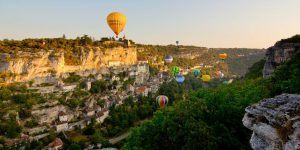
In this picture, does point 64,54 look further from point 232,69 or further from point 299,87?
point 232,69

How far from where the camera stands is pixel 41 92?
99.6 feet

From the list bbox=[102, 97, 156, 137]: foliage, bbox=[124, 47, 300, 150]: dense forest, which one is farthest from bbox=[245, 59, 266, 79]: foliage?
bbox=[102, 97, 156, 137]: foliage

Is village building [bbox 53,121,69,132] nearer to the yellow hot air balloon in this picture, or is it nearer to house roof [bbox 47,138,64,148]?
house roof [bbox 47,138,64,148]

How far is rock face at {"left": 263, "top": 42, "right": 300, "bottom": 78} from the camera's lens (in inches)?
680

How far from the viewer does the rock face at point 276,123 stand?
150 inches

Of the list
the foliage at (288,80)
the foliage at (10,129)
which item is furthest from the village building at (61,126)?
the foliage at (288,80)

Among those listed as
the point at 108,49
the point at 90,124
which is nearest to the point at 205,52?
the point at 108,49

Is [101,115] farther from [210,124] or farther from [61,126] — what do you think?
[210,124]

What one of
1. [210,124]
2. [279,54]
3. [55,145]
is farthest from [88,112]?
[210,124]

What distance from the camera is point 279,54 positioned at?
60.5ft

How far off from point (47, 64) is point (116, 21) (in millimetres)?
10184

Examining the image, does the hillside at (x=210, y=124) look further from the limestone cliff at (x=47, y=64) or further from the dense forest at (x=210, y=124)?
the limestone cliff at (x=47, y=64)

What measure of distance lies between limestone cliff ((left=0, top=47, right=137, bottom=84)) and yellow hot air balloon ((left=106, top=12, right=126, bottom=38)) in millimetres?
7737

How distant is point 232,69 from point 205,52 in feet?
64.5
